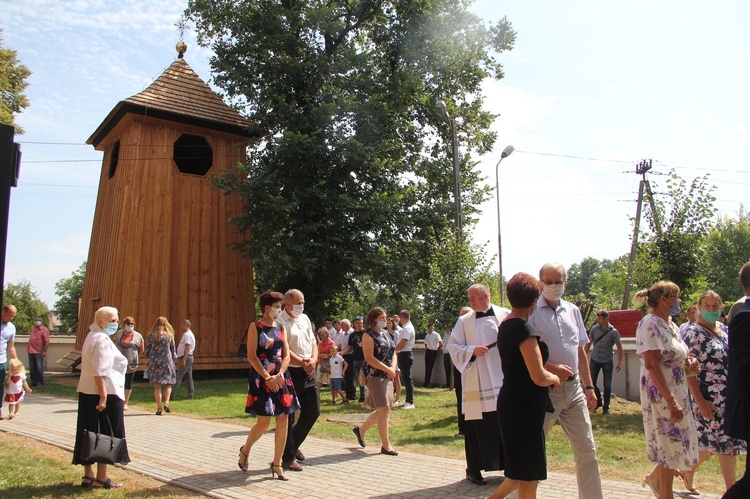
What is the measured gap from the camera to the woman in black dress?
4.60 m

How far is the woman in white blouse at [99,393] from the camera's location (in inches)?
264

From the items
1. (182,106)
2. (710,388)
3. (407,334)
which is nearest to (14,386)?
(407,334)

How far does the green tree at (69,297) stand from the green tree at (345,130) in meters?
49.5

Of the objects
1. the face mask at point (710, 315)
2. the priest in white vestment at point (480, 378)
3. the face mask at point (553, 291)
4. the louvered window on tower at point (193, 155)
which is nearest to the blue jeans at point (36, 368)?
the louvered window on tower at point (193, 155)

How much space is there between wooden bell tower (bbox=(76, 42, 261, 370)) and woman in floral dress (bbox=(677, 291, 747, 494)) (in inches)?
684

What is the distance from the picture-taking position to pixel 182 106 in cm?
2247

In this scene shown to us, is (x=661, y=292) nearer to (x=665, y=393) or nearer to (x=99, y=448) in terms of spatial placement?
(x=665, y=393)

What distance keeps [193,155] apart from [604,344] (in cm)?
1642

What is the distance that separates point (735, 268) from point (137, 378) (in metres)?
53.6

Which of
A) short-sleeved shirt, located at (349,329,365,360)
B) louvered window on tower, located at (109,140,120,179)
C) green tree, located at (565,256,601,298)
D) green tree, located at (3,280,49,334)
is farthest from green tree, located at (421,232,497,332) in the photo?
green tree, located at (565,256,601,298)

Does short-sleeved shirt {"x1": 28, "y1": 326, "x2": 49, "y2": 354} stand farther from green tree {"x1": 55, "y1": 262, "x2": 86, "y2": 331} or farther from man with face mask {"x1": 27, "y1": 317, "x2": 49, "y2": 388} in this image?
green tree {"x1": 55, "y1": 262, "x2": 86, "y2": 331}

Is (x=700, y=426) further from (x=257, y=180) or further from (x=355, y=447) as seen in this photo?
(x=257, y=180)

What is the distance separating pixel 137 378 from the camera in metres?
20.7

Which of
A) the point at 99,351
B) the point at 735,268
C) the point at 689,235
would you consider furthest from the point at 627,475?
the point at 735,268
